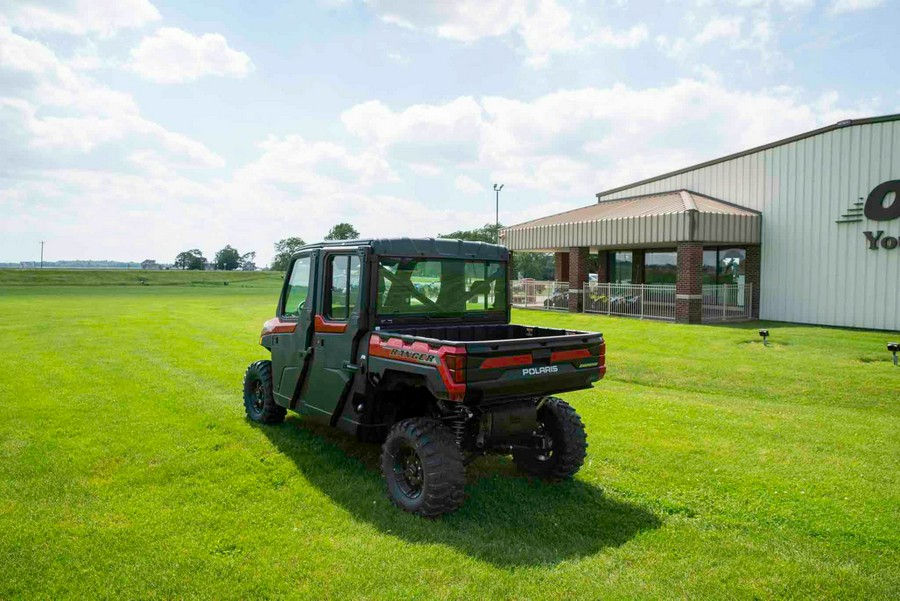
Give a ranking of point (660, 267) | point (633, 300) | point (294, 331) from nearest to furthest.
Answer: point (294, 331) < point (633, 300) < point (660, 267)

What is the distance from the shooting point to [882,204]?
69.5ft

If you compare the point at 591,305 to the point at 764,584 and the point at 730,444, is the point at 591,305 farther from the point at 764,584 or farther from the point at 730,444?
the point at 764,584

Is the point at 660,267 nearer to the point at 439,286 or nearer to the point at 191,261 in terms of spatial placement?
the point at 439,286

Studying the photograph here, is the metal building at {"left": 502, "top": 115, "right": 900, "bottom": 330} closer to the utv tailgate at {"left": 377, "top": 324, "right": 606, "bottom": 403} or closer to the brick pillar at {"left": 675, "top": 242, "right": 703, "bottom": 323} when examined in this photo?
the brick pillar at {"left": 675, "top": 242, "right": 703, "bottom": 323}

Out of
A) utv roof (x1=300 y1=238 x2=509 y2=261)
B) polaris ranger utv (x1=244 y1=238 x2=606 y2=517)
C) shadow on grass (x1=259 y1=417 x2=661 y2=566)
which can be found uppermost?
utv roof (x1=300 y1=238 x2=509 y2=261)

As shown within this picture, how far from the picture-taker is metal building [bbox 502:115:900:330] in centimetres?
2133

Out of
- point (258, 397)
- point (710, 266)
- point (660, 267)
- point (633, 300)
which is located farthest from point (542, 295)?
point (258, 397)

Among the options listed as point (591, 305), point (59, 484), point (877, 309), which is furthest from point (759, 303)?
point (59, 484)

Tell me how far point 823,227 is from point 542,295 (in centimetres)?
1404

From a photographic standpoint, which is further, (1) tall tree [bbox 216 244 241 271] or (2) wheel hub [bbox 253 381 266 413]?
(1) tall tree [bbox 216 244 241 271]

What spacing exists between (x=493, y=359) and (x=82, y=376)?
32.9 ft

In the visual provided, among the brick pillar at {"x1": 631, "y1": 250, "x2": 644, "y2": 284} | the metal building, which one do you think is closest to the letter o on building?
the metal building

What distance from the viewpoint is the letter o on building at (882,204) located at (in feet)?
68.2

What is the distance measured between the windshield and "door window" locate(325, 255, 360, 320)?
0.92 ft
